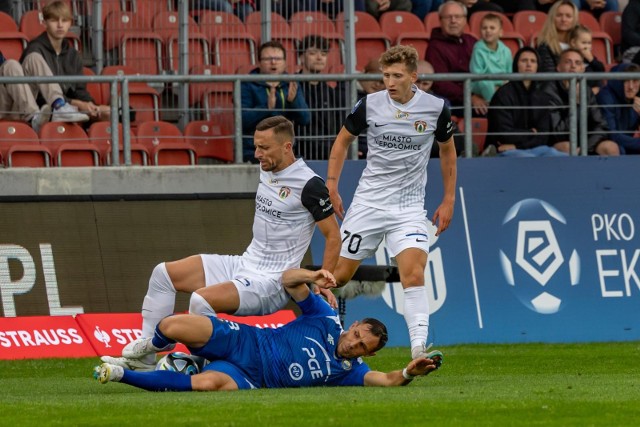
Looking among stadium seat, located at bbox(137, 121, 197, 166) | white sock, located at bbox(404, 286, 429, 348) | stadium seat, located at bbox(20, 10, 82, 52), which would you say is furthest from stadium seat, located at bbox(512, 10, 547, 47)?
white sock, located at bbox(404, 286, 429, 348)

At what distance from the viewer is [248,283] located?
39.6 feet

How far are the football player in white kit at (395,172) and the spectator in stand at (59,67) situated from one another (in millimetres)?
4510

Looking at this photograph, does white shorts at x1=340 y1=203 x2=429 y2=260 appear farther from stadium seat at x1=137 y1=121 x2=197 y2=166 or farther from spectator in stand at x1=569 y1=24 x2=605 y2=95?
spectator in stand at x1=569 y1=24 x2=605 y2=95

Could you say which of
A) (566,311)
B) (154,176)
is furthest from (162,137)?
(566,311)

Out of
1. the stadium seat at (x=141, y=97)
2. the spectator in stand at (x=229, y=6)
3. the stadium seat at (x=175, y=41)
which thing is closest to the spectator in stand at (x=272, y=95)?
the stadium seat at (x=141, y=97)

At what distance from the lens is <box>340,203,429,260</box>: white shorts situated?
1312 centimetres

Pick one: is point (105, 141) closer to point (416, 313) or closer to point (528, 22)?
point (416, 313)

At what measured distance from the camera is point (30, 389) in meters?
12.0

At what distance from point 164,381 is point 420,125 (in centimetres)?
347

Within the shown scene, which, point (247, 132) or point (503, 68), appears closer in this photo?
point (247, 132)

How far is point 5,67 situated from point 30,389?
5.78m

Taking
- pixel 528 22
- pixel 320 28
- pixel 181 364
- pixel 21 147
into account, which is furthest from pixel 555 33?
pixel 181 364

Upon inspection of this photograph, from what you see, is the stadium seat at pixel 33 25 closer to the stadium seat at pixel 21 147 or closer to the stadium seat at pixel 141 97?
the stadium seat at pixel 141 97

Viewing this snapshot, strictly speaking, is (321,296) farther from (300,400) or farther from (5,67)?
(5,67)
